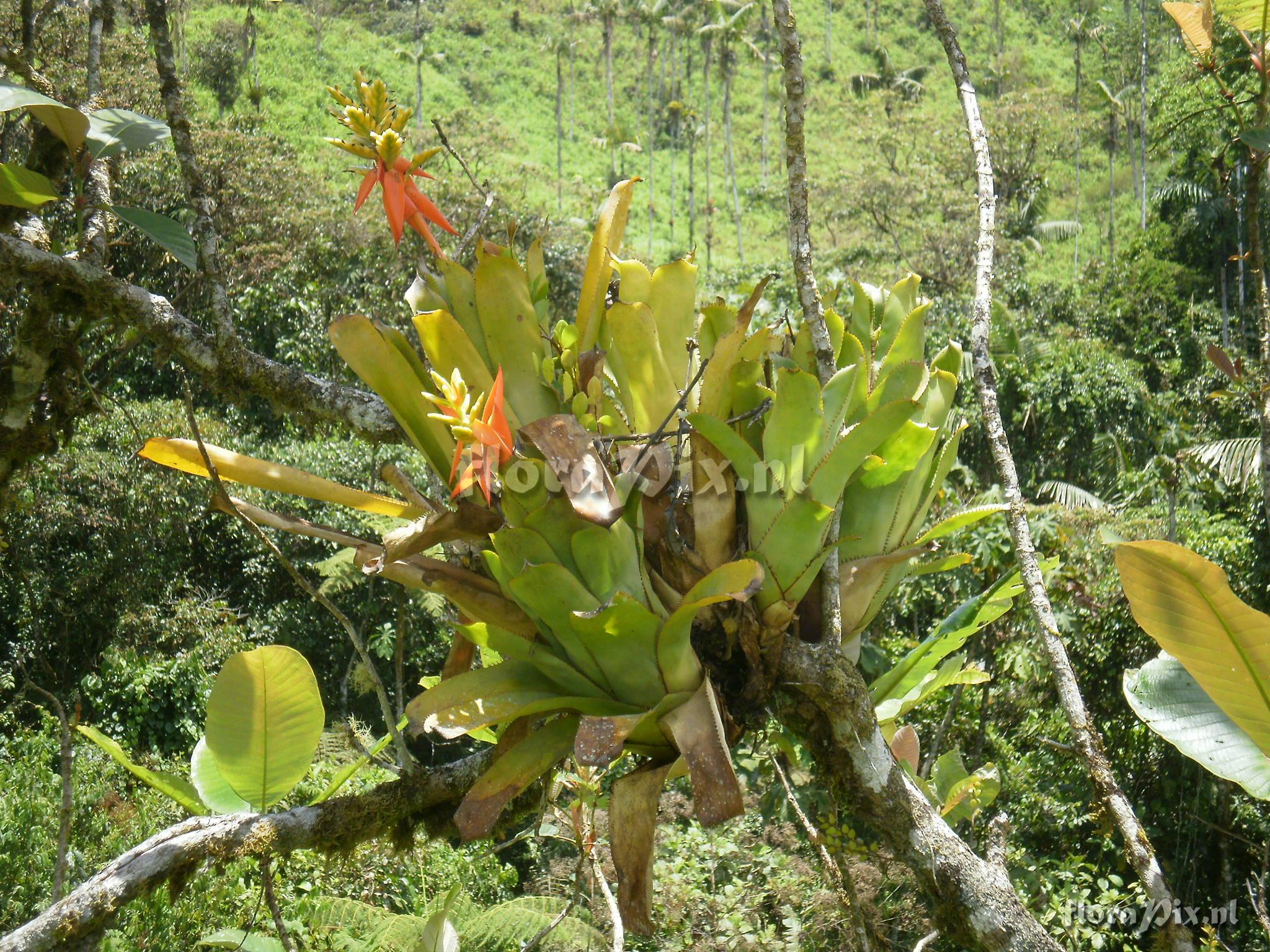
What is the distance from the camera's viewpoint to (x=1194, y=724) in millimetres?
1032

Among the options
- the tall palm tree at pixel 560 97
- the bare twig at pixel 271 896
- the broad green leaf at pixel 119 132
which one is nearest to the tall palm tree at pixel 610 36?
the tall palm tree at pixel 560 97

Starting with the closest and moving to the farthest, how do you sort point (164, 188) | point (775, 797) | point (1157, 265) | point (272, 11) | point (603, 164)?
point (775, 797) < point (164, 188) < point (1157, 265) < point (272, 11) < point (603, 164)

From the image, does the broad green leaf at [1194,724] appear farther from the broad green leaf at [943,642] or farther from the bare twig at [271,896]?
the bare twig at [271,896]

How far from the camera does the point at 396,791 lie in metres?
1.26

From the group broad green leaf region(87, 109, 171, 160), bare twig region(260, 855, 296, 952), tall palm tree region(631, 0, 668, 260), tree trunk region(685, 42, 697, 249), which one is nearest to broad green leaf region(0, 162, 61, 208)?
broad green leaf region(87, 109, 171, 160)

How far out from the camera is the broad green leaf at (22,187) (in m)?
1.54

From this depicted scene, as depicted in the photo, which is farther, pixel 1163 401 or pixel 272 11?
pixel 272 11

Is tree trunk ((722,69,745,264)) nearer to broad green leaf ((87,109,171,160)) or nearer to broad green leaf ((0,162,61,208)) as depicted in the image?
broad green leaf ((87,109,171,160))

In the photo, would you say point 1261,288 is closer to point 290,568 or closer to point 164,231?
point 290,568

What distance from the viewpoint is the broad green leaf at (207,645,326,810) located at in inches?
42.9

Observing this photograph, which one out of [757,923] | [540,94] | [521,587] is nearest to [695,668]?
[521,587]

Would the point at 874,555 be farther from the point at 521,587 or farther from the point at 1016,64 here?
the point at 1016,64

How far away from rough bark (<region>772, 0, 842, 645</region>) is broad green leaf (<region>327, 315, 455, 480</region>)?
462 millimetres

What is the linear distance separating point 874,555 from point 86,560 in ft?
31.4
